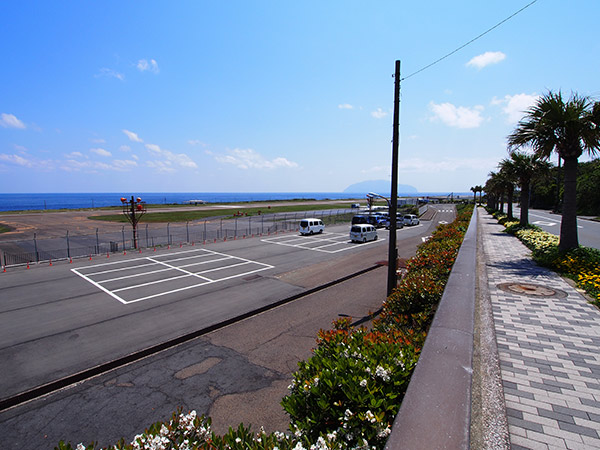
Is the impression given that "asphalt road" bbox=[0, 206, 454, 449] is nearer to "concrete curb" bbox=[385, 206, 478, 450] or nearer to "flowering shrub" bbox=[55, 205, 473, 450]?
"flowering shrub" bbox=[55, 205, 473, 450]

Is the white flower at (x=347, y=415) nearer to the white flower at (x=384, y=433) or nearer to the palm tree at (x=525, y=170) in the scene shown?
the white flower at (x=384, y=433)

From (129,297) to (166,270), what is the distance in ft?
17.0

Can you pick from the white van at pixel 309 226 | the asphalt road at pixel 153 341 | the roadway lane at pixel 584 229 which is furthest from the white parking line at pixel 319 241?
the roadway lane at pixel 584 229

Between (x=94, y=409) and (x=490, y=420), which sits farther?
(x=94, y=409)

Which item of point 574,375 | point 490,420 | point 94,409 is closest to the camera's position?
point 490,420

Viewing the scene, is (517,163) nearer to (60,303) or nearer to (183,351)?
(183,351)

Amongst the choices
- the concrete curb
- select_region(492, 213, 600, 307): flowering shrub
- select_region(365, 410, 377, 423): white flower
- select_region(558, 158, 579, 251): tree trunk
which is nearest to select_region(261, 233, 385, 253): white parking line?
select_region(492, 213, 600, 307): flowering shrub

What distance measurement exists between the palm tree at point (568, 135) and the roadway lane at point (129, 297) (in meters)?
10.5

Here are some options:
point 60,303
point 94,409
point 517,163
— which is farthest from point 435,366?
point 517,163

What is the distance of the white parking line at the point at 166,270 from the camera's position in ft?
51.9

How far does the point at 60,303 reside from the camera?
13.9m

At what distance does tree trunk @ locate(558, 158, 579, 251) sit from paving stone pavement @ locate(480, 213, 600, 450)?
427 centimetres

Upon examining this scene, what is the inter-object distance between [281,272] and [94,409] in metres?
12.9

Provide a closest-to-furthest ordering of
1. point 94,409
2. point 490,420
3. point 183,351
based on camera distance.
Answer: point 490,420
point 94,409
point 183,351
